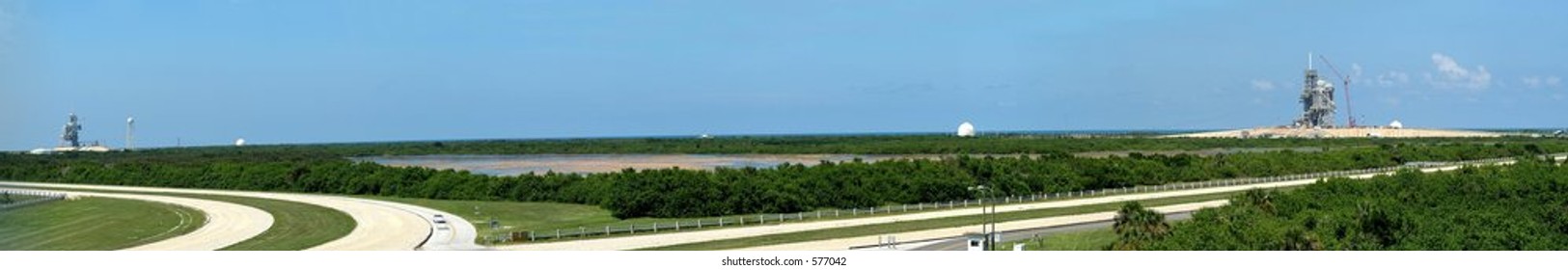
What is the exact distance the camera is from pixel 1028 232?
29.1 m

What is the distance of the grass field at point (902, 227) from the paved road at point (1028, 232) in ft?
6.80

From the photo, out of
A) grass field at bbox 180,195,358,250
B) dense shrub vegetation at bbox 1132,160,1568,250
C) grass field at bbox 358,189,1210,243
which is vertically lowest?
grass field at bbox 358,189,1210,243

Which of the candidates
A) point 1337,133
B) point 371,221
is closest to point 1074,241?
point 371,221

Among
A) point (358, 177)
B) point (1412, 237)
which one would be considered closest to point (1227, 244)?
point (1412, 237)

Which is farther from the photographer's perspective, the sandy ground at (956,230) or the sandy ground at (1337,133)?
the sandy ground at (1337,133)

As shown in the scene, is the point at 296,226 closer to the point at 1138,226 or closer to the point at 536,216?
the point at 536,216

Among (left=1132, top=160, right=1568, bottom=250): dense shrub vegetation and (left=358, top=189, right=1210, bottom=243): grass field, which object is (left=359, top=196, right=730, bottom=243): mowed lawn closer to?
(left=358, top=189, right=1210, bottom=243): grass field

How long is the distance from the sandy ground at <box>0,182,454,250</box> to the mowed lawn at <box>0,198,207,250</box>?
3.73 feet

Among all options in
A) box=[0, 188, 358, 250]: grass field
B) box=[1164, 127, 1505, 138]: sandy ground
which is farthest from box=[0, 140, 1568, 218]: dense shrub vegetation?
box=[1164, 127, 1505, 138]: sandy ground

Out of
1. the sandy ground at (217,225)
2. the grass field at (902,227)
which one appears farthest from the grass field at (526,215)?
the grass field at (902,227)

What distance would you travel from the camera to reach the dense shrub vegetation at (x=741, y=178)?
38562 mm

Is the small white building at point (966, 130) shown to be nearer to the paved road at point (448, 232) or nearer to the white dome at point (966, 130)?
the white dome at point (966, 130)

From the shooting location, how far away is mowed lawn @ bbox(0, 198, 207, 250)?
Answer: 394 inches
